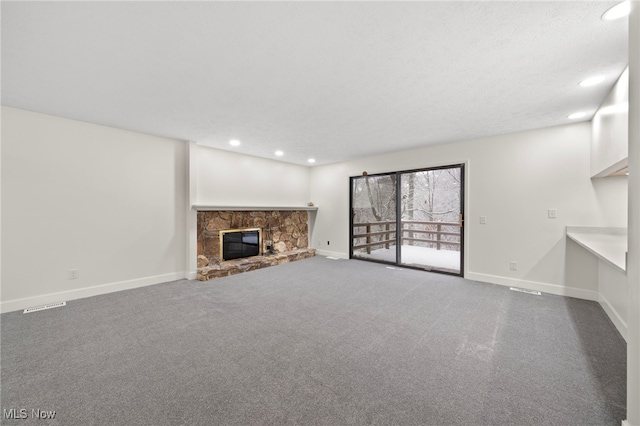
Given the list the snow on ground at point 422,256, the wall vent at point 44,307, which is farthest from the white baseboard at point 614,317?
the wall vent at point 44,307

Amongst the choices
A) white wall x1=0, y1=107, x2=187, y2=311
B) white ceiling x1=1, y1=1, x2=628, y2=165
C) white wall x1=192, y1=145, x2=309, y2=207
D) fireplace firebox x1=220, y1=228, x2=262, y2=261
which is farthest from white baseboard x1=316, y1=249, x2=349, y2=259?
white ceiling x1=1, y1=1, x2=628, y2=165

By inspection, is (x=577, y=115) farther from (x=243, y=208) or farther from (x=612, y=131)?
(x=243, y=208)

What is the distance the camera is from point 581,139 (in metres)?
3.28

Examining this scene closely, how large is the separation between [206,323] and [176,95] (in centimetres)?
235

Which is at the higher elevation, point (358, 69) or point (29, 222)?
point (358, 69)

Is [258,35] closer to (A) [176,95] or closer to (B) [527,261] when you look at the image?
(A) [176,95]

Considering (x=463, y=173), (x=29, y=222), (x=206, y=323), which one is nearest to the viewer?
(x=206, y=323)

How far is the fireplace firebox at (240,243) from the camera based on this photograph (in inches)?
191

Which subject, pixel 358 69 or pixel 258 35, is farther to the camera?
pixel 358 69

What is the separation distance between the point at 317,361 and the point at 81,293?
3393mm

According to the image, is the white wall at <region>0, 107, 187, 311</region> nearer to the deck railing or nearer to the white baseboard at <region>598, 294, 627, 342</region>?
the deck railing

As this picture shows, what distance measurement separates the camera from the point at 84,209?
10.9 ft

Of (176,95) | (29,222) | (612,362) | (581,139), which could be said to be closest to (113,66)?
(176,95)

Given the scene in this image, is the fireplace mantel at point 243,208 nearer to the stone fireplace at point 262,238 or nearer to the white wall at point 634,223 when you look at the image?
the stone fireplace at point 262,238
